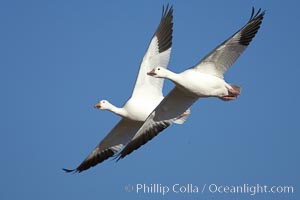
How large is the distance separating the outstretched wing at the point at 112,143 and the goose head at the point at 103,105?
590 mm

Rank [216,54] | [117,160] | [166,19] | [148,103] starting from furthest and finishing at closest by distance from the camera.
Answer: [166,19], [148,103], [117,160], [216,54]

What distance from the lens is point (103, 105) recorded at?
48.4 feet

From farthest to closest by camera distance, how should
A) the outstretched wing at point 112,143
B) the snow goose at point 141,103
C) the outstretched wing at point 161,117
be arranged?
the outstretched wing at point 112,143
the snow goose at point 141,103
the outstretched wing at point 161,117

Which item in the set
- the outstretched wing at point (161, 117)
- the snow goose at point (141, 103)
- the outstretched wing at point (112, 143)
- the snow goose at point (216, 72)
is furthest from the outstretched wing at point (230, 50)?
the outstretched wing at point (112, 143)

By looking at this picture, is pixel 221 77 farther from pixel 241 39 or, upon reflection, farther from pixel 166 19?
pixel 166 19

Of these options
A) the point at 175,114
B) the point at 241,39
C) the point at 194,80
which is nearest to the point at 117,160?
the point at 175,114

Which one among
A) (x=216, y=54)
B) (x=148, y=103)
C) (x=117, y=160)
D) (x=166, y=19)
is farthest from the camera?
(x=166, y=19)

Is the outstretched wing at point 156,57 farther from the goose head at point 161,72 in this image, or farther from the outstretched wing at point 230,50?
the outstretched wing at point 230,50

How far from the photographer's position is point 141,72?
1417 cm

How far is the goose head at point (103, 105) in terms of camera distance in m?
14.5

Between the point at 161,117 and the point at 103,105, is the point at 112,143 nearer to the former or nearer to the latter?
the point at 103,105

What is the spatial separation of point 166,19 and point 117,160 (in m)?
3.69

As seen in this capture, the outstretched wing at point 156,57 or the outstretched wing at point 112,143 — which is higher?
the outstretched wing at point 156,57

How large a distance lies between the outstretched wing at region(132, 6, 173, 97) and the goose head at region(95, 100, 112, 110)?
0.77 meters
